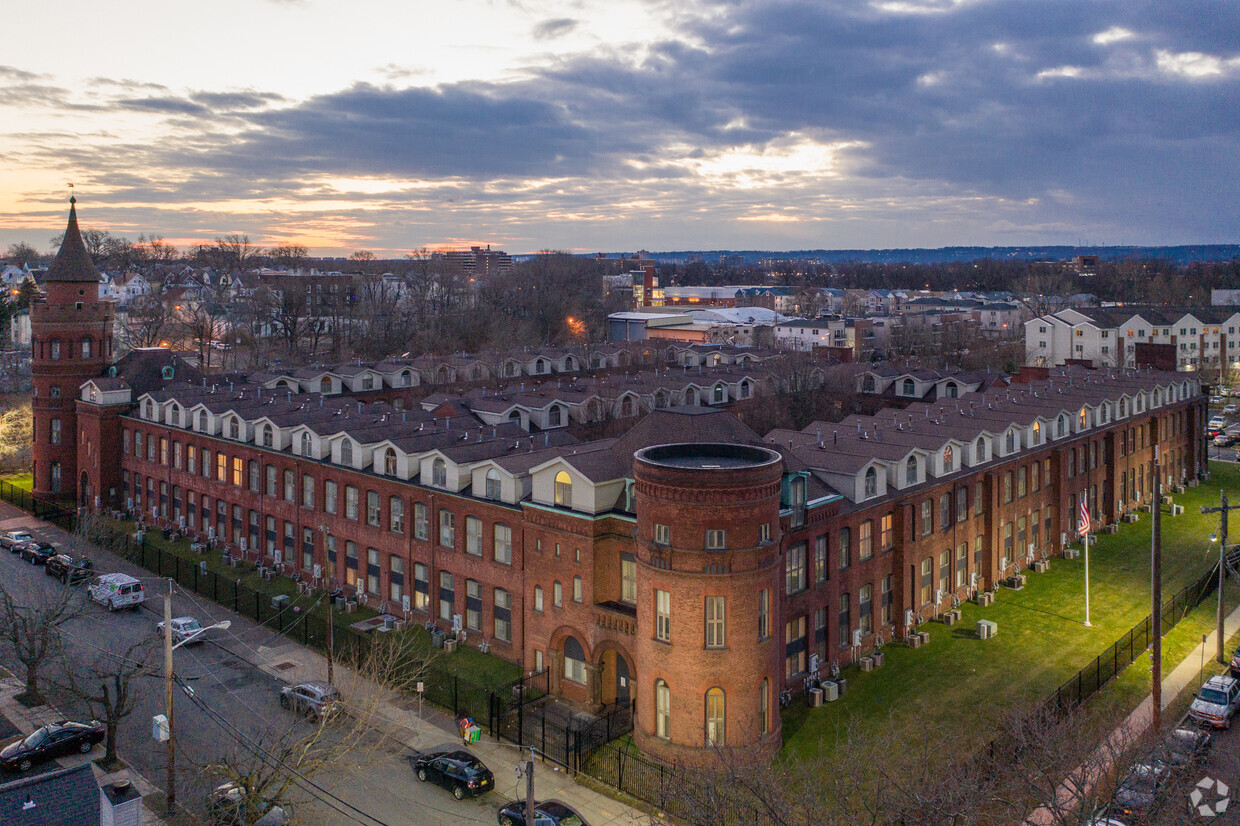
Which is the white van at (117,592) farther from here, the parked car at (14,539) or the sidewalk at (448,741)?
the parked car at (14,539)

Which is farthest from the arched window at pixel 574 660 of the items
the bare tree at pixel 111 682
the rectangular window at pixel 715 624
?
the bare tree at pixel 111 682

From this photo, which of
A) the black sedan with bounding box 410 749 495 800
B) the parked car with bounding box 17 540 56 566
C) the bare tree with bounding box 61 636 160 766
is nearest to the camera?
the black sedan with bounding box 410 749 495 800

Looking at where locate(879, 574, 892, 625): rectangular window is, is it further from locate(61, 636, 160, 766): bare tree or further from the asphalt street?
locate(61, 636, 160, 766): bare tree

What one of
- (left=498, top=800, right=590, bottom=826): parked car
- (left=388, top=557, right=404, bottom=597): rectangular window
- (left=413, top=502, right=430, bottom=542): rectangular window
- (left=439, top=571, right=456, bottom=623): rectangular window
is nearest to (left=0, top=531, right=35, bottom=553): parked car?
(left=388, top=557, right=404, bottom=597): rectangular window

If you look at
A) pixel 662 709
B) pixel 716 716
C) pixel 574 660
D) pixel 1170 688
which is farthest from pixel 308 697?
pixel 1170 688

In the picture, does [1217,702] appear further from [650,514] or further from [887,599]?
[650,514]
